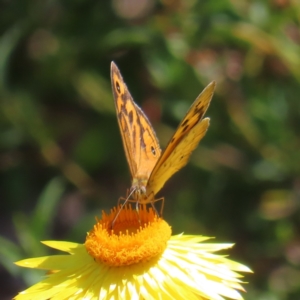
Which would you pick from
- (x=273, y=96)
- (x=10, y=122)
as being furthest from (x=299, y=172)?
(x=10, y=122)

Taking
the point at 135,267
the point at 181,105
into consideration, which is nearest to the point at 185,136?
the point at 135,267

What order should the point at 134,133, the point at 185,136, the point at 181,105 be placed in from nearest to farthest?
the point at 185,136 → the point at 134,133 → the point at 181,105

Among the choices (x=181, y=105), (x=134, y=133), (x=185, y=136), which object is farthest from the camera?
(x=181, y=105)

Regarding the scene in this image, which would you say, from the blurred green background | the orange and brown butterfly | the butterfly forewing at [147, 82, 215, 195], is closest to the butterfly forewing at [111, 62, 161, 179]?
the orange and brown butterfly

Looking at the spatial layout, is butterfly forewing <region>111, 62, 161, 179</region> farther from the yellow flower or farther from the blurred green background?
the blurred green background

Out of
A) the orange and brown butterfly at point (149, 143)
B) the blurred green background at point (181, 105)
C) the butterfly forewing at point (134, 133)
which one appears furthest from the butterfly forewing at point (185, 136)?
the blurred green background at point (181, 105)

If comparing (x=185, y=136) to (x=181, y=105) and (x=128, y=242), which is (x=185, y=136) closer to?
(x=128, y=242)
